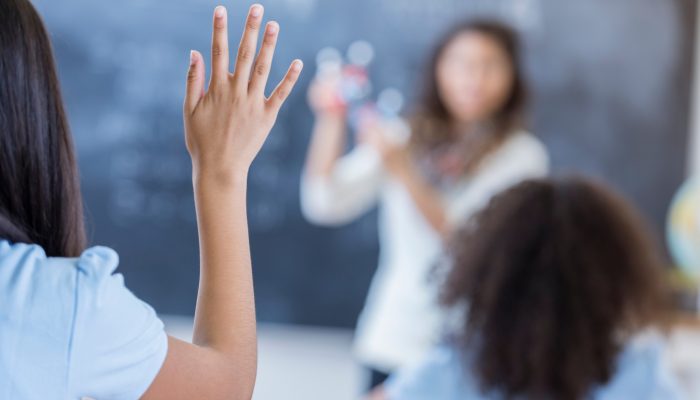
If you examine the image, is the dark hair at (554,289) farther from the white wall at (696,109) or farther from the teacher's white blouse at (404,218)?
the white wall at (696,109)

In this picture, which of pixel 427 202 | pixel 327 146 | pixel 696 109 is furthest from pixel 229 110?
pixel 696 109

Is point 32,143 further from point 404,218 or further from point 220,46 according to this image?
point 404,218

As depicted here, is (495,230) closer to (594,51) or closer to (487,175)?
(487,175)

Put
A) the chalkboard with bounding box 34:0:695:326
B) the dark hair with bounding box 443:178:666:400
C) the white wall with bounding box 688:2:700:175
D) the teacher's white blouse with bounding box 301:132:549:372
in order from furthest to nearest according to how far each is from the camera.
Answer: the white wall with bounding box 688:2:700:175, the chalkboard with bounding box 34:0:695:326, the teacher's white blouse with bounding box 301:132:549:372, the dark hair with bounding box 443:178:666:400

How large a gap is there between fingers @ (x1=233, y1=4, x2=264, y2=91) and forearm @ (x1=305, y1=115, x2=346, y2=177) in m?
1.67

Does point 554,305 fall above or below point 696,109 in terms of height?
below

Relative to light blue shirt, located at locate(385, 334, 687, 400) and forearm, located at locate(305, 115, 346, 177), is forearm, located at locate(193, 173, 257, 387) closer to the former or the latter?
light blue shirt, located at locate(385, 334, 687, 400)

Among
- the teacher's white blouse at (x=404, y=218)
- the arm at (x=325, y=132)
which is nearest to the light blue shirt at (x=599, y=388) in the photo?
the teacher's white blouse at (x=404, y=218)

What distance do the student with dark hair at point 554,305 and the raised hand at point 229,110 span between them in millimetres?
785

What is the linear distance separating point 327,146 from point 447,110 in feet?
1.16

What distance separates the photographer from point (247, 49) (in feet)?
2.62

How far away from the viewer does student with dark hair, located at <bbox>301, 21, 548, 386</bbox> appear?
2.22 m

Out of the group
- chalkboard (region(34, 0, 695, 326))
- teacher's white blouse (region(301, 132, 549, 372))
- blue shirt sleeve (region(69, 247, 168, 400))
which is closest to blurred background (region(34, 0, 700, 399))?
chalkboard (region(34, 0, 695, 326))

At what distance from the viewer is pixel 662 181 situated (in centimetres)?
294
